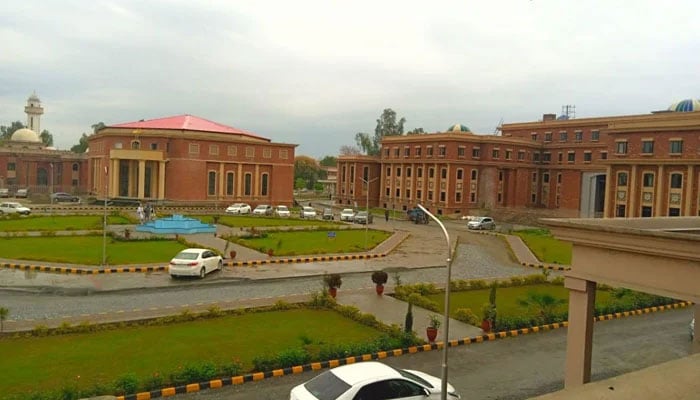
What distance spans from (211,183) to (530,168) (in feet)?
122

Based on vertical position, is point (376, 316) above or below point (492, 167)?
below

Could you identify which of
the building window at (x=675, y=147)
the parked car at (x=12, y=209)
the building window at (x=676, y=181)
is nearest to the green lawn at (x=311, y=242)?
the parked car at (x=12, y=209)

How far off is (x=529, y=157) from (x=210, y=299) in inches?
2223

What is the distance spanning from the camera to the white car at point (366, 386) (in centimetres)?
954

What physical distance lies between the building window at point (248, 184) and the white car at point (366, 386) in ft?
187

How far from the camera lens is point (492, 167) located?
65.7m

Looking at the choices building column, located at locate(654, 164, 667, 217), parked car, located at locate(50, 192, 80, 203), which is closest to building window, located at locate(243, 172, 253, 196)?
parked car, located at locate(50, 192, 80, 203)

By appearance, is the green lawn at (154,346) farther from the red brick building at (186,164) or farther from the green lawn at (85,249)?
the red brick building at (186,164)

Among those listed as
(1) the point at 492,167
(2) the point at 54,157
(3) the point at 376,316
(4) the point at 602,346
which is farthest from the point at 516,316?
(2) the point at 54,157

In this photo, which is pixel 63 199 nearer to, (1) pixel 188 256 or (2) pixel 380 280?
(1) pixel 188 256

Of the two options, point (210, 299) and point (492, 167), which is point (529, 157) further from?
point (210, 299)

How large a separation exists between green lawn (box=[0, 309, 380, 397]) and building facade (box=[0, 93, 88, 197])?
66848mm

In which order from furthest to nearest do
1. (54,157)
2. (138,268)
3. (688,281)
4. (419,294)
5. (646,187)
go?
1. (54,157)
2. (646,187)
3. (138,268)
4. (419,294)
5. (688,281)

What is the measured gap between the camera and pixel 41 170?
79250 millimetres
